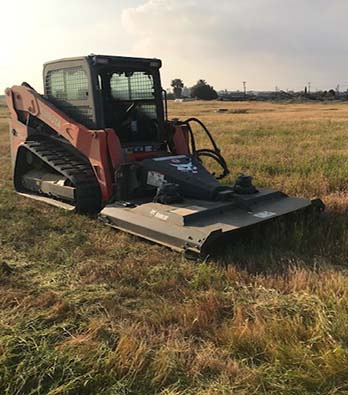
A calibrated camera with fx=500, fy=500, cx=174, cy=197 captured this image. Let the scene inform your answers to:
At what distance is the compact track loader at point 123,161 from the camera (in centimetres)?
551

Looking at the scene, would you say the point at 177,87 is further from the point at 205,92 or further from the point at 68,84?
the point at 68,84

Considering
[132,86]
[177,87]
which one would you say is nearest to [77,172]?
[132,86]

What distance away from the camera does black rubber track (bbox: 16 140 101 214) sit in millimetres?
6875

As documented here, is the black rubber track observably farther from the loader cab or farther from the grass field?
the loader cab

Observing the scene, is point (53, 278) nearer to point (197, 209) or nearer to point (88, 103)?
point (197, 209)

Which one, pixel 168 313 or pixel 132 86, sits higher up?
pixel 132 86

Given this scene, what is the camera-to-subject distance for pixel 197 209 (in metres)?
5.46

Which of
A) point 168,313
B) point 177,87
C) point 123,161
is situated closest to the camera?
point 168,313

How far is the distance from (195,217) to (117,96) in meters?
2.95

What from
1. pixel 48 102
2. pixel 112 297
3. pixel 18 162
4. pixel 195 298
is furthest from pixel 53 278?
pixel 18 162

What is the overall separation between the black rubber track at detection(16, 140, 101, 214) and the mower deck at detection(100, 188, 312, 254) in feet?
2.36

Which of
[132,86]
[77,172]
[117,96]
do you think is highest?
[132,86]

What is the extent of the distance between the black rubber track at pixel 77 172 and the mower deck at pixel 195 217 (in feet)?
2.36

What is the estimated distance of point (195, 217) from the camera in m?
5.30
